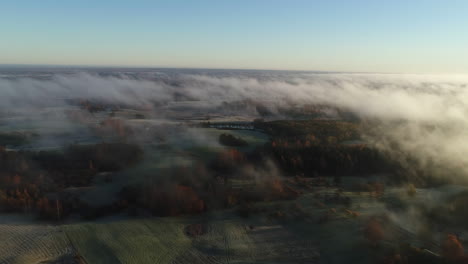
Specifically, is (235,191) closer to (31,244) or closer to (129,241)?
(129,241)

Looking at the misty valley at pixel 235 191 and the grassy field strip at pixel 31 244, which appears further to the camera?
the misty valley at pixel 235 191

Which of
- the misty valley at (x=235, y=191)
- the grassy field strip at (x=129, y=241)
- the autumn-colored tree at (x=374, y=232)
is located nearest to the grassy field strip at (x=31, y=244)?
the misty valley at (x=235, y=191)

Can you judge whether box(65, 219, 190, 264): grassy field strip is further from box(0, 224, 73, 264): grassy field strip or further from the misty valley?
box(0, 224, 73, 264): grassy field strip

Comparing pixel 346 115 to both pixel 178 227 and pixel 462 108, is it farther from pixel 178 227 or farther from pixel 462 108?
pixel 178 227

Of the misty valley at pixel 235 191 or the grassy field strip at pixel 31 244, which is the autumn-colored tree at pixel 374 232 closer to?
the misty valley at pixel 235 191

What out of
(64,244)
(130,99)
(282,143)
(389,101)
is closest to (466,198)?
(282,143)

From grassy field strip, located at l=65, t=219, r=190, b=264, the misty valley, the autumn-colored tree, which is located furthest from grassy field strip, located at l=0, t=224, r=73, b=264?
the autumn-colored tree

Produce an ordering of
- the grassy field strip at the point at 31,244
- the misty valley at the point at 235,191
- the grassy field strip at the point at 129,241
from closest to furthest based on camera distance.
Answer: the grassy field strip at the point at 31,244, the grassy field strip at the point at 129,241, the misty valley at the point at 235,191
